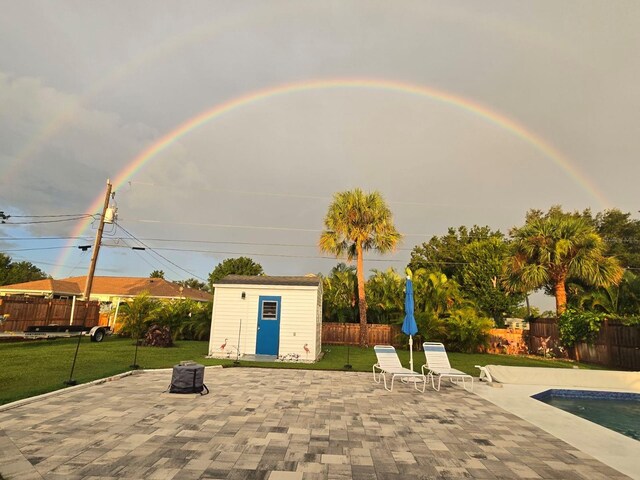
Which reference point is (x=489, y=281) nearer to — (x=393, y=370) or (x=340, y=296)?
(x=340, y=296)

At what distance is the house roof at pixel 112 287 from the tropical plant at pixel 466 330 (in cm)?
2282

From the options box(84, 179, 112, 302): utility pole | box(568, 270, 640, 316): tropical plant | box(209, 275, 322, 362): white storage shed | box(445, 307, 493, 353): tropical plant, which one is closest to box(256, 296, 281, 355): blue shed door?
box(209, 275, 322, 362): white storage shed

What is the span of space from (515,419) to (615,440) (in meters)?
1.38

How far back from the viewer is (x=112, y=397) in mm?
6789

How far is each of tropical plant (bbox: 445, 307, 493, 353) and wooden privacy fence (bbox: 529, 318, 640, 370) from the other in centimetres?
317

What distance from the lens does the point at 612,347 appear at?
46.4ft

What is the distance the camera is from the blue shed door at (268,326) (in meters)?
13.9

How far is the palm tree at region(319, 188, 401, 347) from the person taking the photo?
19.6m

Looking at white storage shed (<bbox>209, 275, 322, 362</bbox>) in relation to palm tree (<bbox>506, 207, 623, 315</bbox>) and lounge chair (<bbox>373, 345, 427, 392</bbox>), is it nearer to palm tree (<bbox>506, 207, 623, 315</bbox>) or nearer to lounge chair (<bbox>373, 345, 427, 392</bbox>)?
lounge chair (<bbox>373, 345, 427, 392</bbox>)

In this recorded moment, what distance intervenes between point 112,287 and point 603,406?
3925 cm

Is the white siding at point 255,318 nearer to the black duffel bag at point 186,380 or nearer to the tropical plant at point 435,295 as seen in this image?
the black duffel bag at point 186,380

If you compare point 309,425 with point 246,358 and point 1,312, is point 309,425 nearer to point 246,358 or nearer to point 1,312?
point 246,358

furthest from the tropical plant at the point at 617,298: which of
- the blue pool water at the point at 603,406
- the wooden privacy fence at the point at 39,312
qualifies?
the wooden privacy fence at the point at 39,312

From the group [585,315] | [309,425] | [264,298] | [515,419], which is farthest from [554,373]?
[264,298]
